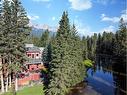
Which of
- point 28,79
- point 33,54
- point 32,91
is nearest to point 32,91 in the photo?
point 32,91

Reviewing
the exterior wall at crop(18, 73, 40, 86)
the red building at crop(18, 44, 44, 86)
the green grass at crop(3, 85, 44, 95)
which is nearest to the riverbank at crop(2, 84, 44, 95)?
the green grass at crop(3, 85, 44, 95)

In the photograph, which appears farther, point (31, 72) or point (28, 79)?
point (31, 72)

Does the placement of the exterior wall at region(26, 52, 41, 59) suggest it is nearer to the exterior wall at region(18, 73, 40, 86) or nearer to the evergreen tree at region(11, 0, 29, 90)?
the exterior wall at region(18, 73, 40, 86)

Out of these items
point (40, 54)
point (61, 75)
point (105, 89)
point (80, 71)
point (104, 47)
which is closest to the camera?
point (61, 75)

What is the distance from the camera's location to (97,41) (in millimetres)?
174000

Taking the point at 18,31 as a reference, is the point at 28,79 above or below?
below

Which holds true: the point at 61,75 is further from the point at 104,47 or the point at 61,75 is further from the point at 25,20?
the point at 104,47

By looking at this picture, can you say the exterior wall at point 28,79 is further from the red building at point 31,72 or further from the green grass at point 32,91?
the green grass at point 32,91

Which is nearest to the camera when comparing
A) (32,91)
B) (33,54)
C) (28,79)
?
(32,91)

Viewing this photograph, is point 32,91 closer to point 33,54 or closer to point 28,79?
point 28,79

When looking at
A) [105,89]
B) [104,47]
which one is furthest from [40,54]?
[104,47]

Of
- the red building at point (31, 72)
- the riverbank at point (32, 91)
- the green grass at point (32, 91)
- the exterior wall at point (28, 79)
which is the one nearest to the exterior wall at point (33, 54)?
the red building at point (31, 72)

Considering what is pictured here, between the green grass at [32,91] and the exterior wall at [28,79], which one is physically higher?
the exterior wall at [28,79]

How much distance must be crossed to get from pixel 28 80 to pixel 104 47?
101 m
